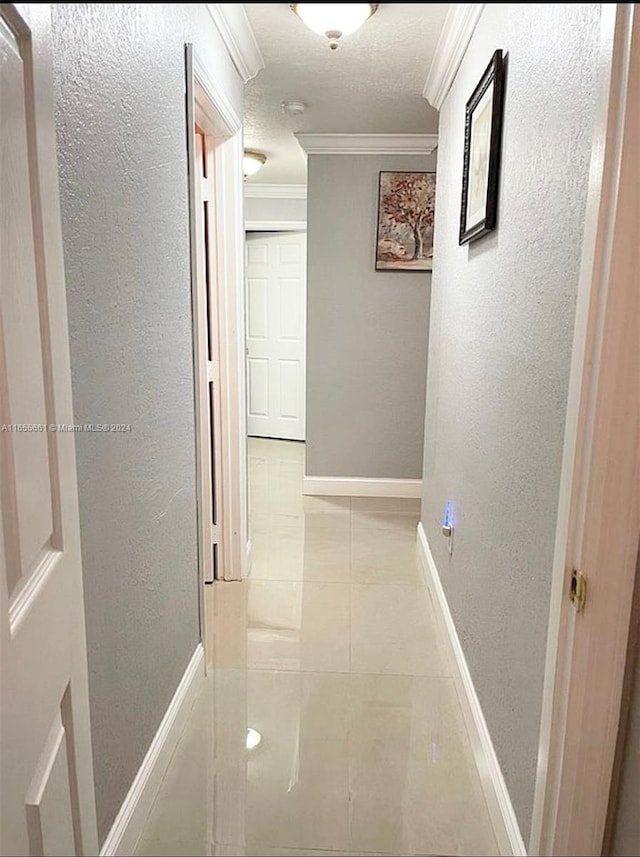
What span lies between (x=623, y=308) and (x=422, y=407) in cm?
335

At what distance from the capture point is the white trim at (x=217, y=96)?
169cm

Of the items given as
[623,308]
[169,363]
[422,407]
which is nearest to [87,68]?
[169,363]

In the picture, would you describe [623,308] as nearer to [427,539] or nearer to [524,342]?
[524,342]

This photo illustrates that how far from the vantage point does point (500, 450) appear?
1547 mm

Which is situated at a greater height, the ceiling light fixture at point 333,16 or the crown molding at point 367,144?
the crown molding at point 367,144

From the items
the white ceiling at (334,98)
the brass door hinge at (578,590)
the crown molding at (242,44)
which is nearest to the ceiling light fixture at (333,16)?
the crown molding at (242,44)

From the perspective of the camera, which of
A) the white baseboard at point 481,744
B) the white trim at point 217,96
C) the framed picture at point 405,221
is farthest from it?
the framed picture at point 405,221

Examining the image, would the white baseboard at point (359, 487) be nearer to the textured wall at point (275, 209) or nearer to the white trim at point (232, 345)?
the white trim at point (232, 345)

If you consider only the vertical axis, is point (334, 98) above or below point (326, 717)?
above

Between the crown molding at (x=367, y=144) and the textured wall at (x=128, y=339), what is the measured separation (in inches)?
85.7

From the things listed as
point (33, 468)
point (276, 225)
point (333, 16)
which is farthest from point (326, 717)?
point (276, 225)

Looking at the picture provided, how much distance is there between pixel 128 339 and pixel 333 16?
0.90 m

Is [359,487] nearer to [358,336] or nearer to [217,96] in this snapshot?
[358,336]

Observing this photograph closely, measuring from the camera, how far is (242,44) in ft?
3.77
